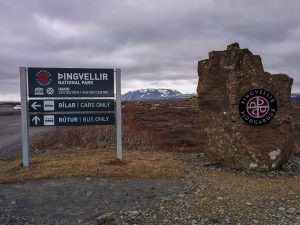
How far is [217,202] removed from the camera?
7.84 m

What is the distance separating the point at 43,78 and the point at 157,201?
179 inches

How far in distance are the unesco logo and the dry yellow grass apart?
206 cm

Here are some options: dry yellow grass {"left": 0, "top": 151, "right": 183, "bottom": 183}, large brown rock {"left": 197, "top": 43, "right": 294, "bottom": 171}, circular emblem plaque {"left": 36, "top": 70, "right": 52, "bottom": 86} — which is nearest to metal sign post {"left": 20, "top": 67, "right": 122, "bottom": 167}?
circular emblem plaque {"left": 36, "top": 70, "right": 52, "bottom": 86}

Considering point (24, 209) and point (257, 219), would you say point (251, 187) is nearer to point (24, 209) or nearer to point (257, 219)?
point (257, 219)

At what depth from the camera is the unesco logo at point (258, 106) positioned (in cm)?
1029

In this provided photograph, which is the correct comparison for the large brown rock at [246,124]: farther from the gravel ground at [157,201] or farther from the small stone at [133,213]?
the small stone at [133,213]

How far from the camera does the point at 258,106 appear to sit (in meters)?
10.3

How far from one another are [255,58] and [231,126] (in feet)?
5.73

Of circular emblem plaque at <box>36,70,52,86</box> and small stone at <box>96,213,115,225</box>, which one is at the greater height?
circular emblem plaque at <box>36,70,52,86</box>

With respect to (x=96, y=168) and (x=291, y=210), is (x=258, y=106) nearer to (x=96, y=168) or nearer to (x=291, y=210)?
(x=291, y=210)

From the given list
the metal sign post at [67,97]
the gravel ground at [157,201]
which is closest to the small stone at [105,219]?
the gravel ground at [157,201]

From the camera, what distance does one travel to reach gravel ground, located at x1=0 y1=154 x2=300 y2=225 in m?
7.12

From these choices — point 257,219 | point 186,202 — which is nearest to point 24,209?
point 186,202

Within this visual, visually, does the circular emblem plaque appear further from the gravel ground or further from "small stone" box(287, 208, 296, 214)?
"small stone" box(287, 208, 296, 214)
